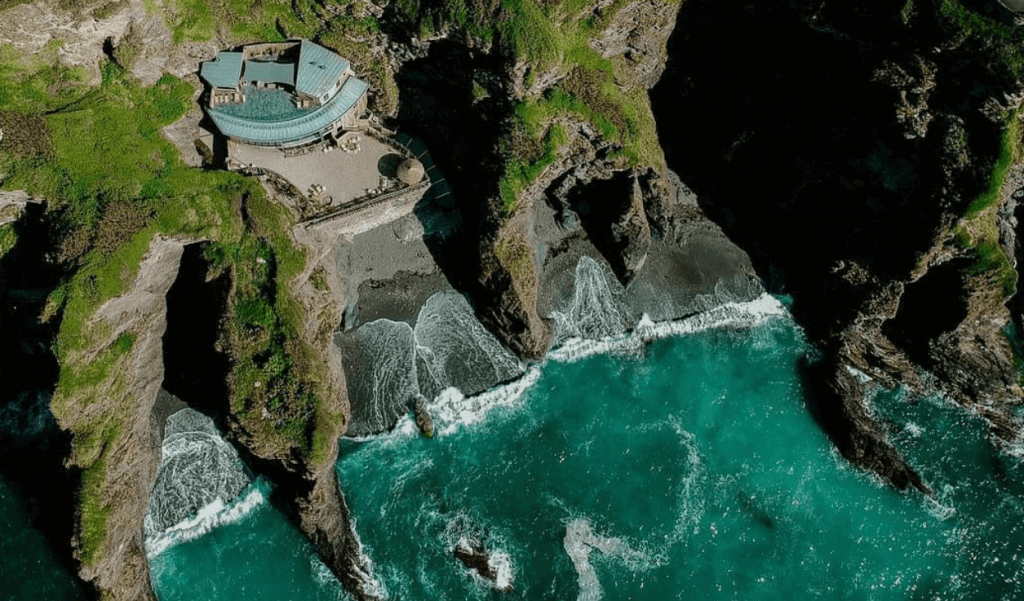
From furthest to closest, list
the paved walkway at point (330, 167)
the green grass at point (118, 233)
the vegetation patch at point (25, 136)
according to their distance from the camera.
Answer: the paved walkway at point (330, 167), the vegetation patch at point (25, 136), the green grass at point (118, 233)

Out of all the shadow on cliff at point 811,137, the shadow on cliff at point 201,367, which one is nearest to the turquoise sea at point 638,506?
the shadow on cliff at point 201,367

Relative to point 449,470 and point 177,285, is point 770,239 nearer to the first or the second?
point 449,470

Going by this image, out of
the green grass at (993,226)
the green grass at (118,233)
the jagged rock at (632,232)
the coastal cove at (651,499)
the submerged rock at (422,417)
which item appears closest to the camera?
the green grass at (118,233)

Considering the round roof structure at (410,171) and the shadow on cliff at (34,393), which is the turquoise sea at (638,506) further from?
the round roof structure at (410,171)

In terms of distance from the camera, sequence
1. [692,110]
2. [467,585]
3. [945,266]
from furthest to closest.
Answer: [692,110] → [945,266] → [467,585]

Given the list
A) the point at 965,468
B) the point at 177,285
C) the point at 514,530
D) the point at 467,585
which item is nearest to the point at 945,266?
the point at 965,468

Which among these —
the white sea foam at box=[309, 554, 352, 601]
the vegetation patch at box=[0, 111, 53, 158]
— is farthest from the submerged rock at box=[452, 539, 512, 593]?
the vegetation patch at box=[0, 111, 53, 158]
